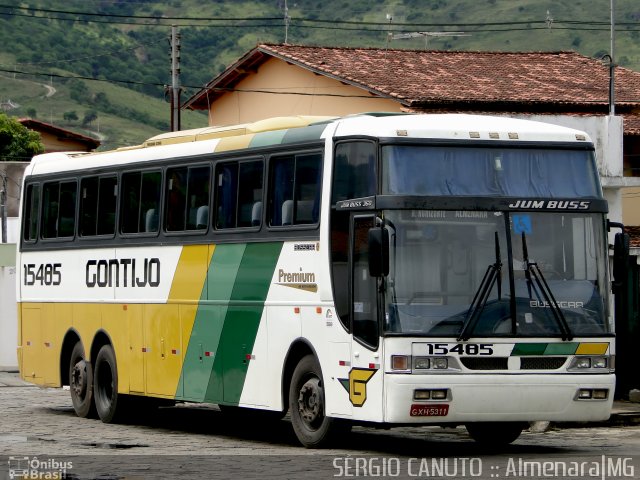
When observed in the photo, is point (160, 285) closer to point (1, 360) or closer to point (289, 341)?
point (289, 341)

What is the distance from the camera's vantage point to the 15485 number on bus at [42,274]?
73.6 feet

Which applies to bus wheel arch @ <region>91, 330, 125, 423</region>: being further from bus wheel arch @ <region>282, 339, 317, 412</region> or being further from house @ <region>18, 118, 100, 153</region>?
house @ <region>18, 118, 100, 153</region>

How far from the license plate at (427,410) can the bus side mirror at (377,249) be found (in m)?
1.31

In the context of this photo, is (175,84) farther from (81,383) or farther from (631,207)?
A: (81,383)

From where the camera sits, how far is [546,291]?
15352 millimetres

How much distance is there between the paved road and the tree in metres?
45.3

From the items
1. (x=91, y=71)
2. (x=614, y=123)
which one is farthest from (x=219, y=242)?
(x=91, y=71)

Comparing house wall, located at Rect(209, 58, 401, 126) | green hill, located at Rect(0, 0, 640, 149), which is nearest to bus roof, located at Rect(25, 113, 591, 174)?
house wall, located at Rect(209, 58, 401, 126)

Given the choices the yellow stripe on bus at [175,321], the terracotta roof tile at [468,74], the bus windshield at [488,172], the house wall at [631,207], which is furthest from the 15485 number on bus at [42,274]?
the house wall at [631,207]

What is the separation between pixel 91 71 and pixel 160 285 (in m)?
116

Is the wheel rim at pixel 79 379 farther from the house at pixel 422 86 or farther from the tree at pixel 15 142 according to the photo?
the tree at pixel 15 142

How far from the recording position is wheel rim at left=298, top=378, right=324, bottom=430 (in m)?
16.0

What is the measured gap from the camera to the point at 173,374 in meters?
19.2

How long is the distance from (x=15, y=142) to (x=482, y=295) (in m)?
53.3
